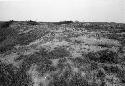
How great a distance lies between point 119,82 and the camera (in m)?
10.8

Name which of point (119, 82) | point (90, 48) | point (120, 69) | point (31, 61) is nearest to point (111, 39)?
point (90, 48)

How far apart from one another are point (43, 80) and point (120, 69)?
514 centimetres

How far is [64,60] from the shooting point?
41.9 ft

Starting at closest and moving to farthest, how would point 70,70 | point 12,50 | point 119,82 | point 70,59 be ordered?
point 119,82
point 70,70
point 70,59
point 12,50

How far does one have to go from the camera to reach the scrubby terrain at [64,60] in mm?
11186

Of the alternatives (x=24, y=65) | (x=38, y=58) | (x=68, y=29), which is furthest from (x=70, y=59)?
(x=68, y=29)

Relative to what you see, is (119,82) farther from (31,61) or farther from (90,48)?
(31,61)

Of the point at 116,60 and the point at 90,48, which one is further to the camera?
the point at 90,48

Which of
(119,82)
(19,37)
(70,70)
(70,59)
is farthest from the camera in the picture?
(19,37)

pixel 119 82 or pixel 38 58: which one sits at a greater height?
pixel 38 58

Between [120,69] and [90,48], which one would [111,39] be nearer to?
[90,48]

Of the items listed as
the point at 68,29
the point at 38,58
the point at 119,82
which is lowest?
the point at 119,82

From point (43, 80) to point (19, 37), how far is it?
9119 mm

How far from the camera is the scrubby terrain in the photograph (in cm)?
1119
